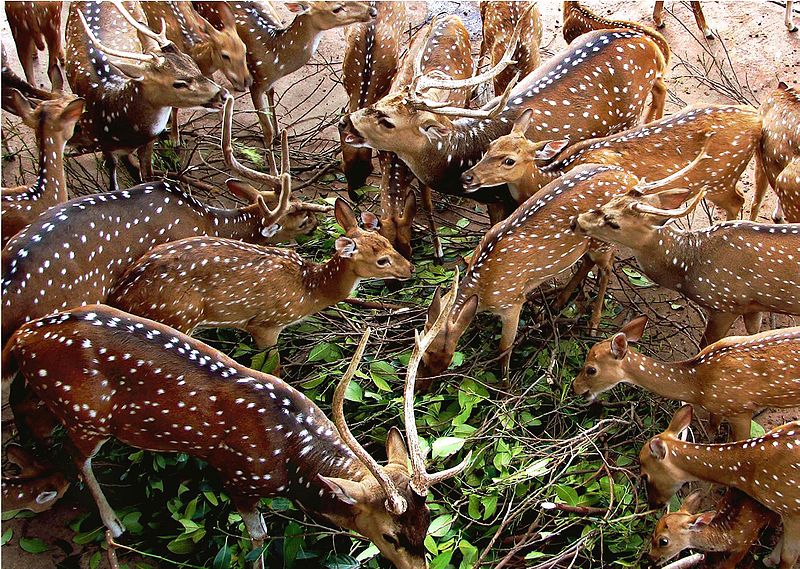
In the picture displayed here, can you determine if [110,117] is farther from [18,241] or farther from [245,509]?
[245,509]

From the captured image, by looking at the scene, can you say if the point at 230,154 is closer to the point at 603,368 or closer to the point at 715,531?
the point at 603,368

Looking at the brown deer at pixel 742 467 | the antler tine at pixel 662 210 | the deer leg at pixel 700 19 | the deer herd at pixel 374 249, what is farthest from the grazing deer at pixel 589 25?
the brown deer at pixel 742 467

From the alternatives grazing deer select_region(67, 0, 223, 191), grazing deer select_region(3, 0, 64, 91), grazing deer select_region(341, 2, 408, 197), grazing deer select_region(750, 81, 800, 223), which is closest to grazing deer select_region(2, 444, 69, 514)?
grazing deer select_region(67, 0, 223, 191)

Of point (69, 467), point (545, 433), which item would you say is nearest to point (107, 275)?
point (69, 467)

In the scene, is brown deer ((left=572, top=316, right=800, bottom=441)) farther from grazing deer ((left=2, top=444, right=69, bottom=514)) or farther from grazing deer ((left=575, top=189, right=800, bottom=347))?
grazing deer ((left=2, top=444, right=69, bottom=514))

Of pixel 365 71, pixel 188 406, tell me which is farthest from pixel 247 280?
pixel 365 71

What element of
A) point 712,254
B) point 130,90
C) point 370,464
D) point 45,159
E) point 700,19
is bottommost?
point 712,254
